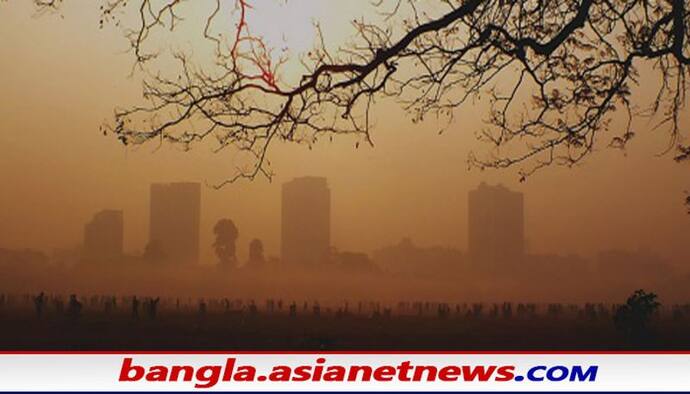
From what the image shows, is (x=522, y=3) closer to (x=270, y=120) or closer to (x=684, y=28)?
(x=684, y=28)

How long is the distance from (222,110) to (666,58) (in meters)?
4.79

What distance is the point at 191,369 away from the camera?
1107 cm

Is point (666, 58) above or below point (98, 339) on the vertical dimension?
above

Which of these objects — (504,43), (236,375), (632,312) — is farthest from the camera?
(632,312)

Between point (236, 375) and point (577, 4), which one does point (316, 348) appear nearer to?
point (236, 375)

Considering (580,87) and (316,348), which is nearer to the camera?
(316,348)

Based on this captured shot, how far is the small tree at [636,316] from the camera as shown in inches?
509

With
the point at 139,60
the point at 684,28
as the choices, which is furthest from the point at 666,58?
the point at 139,60

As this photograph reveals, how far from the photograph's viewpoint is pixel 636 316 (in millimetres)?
13023

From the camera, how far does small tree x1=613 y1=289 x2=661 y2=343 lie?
42.4 feet

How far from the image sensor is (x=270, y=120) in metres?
12.2

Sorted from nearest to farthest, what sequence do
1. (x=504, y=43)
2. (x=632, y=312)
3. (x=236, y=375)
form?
(x=236, y=375) → (x=504, y=43) → (x=632, y=312)

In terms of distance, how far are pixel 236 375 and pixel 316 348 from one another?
0.95 m

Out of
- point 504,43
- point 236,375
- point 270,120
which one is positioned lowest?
point 236,375
